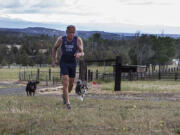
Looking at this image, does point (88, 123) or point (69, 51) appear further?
point (69, 51)

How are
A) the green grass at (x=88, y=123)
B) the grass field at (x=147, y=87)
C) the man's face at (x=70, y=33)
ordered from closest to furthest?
the green grass at (x=88, y=123) → the man's face at (x=70, y=33) → the grass field at (x=147, y=87)

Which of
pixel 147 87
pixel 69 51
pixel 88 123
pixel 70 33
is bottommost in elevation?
pixel 147 87

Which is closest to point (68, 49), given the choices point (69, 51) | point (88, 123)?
point (69, 51)

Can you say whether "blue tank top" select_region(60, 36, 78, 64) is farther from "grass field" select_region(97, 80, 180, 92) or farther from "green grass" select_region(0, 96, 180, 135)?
"grass field" select_region(97, 80, 180, 92)

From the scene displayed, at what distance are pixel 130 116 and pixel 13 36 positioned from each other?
577 feet

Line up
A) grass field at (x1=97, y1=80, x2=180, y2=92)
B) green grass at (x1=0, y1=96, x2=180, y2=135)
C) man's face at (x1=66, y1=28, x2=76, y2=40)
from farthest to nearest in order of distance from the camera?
grass field at (x1=97, y1=80, x2=180, y2=92)
man's face at (x1=66, y1=28, x2=76, y2=40)
green grass at (x1=0, y1=96, x2=180, y2=135)

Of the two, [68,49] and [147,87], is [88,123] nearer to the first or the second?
[68,49]

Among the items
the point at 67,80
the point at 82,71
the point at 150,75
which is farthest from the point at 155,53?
the point at 67,80

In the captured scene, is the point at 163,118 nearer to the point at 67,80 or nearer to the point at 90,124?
the point at 90,124

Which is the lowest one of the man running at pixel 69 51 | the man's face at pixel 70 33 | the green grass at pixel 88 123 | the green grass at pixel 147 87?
the green grass at pixel 147 87

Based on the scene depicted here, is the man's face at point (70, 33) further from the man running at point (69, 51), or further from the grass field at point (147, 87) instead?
the grass field at point (147, 87)

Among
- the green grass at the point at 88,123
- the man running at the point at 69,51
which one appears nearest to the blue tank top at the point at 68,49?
the man running at the point at 69,51

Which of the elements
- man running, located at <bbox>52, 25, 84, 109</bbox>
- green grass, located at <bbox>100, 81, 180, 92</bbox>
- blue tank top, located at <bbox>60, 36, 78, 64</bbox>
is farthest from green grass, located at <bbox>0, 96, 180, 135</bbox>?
green grass, located at <bbox>100, 81, 180, 92</bbox>

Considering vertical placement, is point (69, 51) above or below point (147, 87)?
above
